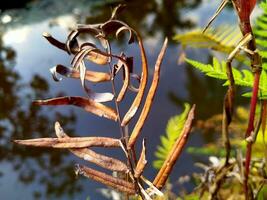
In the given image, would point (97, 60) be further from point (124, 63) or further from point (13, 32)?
point (13, 32)

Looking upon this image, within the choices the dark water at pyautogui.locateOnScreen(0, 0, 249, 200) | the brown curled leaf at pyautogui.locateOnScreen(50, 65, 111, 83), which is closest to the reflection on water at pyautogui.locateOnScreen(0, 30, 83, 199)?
the dark water at pyautogui.locateOnScreen(0, 0, 249, 200)

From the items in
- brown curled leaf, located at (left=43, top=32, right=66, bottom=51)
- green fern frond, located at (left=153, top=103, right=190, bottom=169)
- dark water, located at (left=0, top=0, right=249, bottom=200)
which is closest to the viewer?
brown curled leaf, located at (left=43, top=32, right=66, bottom=51)

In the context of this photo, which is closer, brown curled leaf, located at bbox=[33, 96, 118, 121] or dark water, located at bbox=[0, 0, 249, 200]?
brown curled leaf, located at bbox=[33, 96, 118, 121]

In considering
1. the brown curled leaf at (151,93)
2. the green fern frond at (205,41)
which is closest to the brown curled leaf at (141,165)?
the brown curled leaf at (151,93)

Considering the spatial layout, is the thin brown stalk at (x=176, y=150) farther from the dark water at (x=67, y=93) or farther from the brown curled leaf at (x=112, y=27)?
the dark water at (x=67, y=93)

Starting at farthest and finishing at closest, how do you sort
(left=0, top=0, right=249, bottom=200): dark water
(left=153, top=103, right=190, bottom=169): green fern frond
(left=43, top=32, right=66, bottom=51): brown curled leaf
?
(left=0, top=0, right=249, bottom=200): dark water
(left=153, top=103, right=190, bottom=169): green fern frond
(left=43, top=32, right=66, bottom=51): brown curled leaf

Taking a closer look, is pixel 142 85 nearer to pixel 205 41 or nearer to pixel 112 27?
pixel 112 27

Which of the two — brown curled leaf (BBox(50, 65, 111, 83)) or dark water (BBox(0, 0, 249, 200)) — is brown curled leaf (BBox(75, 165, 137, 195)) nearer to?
brown curled leaf (BBox(50, 65, 111, 83))

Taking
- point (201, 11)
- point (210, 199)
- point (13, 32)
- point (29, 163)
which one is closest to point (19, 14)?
point (13, 32)
